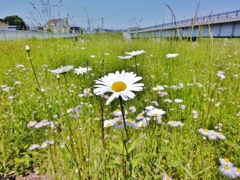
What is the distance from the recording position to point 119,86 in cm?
70

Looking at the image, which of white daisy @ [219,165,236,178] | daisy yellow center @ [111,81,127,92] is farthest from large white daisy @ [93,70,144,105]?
white daisy @ [219,165,236,178]

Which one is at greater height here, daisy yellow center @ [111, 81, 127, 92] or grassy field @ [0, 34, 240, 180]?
daisy yellow center @ [111, 81, 127, 92]

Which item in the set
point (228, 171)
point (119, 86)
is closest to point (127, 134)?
point (119, 86)

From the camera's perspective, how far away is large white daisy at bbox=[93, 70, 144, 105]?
0.65 m

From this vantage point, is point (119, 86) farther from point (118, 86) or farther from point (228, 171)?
point (228, 171)

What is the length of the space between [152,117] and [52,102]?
1.01 metres

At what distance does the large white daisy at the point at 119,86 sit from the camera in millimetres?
648

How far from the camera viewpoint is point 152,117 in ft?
4.16

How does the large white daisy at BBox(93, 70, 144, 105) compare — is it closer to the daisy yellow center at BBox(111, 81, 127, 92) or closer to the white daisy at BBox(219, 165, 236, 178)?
the daisy yellow center at BBox(111, 81, 127, 92)

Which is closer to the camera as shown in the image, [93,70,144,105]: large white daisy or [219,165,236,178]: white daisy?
[93,70,144,105]: large white daisy

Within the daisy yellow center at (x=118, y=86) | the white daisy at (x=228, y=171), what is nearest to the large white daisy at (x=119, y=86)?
the daisy yellow center at (x=118, y=86)

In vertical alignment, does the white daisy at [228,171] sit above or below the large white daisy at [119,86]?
below

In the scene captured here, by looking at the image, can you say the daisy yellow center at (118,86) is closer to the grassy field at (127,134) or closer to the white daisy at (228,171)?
the grassy field at (127,134)

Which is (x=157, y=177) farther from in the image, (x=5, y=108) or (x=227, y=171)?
(x=5, y=108)
